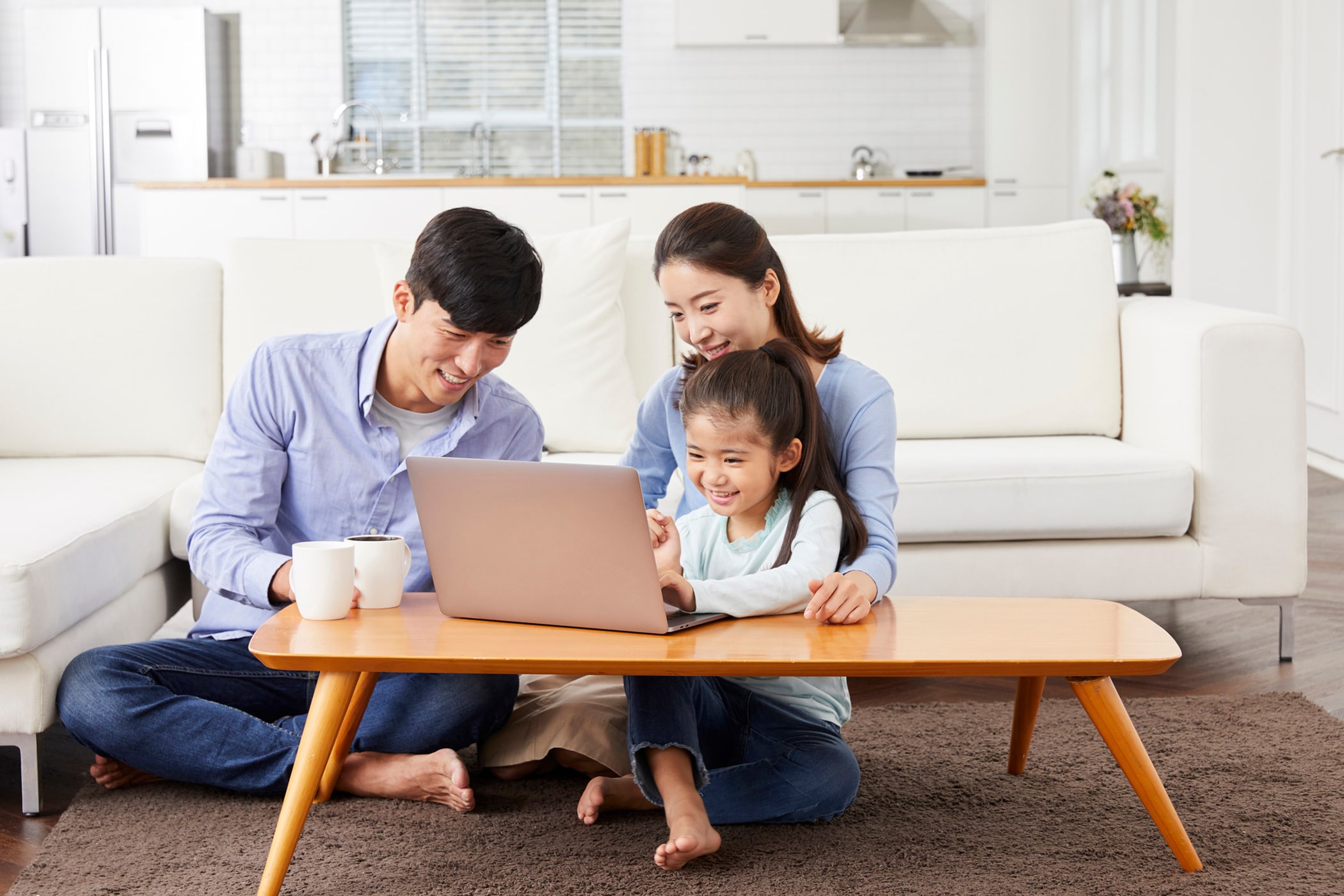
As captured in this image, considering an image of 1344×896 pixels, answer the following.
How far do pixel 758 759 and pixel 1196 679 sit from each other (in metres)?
1.15

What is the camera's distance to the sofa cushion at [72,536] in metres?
1.74

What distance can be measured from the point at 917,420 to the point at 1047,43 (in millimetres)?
5190

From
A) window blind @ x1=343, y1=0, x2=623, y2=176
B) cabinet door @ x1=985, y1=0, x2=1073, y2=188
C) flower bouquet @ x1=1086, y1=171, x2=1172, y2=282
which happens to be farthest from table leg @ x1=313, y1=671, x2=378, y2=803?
window blind @ x1=343, y1=0, x2=623, y2=176

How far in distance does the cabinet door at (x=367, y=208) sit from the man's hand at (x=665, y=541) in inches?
189

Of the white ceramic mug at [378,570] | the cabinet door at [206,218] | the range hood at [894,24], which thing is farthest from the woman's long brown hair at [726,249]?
the range hood at [894,24]

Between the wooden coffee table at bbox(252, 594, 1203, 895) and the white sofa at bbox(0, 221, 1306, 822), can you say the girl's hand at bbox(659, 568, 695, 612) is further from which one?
the white sofa at bbox(0, 221, 1306, 822)

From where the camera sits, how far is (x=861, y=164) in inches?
307

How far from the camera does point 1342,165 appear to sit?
4707 mm

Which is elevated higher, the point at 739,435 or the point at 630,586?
the point at 739,435

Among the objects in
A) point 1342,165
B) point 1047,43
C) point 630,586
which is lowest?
point 630,586

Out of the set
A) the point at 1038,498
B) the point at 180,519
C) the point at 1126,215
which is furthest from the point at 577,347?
the point at 1126,215

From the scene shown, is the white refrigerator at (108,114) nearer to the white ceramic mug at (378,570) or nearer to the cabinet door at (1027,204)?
the cabinet door at (1027,204)

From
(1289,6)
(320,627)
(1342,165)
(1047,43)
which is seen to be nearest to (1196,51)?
(1289,6)

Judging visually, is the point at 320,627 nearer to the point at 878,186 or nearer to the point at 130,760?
the point at 130,760
